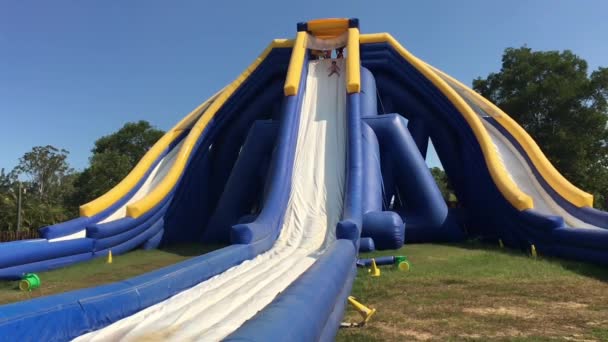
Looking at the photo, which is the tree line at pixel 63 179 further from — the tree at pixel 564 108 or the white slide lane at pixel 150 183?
the tree at pixel 564 108

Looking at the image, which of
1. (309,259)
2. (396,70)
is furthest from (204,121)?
(309,259)

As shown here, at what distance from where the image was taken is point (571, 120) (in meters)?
17.1

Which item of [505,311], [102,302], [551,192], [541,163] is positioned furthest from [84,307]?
[541,163]

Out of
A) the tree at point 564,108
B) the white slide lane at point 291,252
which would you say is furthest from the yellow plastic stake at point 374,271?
the tree at point 564,108

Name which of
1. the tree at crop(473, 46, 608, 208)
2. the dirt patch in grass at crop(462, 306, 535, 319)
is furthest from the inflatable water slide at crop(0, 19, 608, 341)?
the tree at crop(473, 46, 608, 208)

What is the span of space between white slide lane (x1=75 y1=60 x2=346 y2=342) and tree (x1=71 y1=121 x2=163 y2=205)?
15437 millimetres

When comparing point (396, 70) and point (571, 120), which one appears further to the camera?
point (571, 120)

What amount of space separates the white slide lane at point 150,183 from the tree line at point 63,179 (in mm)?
10857

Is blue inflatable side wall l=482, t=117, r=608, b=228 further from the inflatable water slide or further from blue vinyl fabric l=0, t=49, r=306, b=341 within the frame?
blue vinyl fabric l=0, t=49, r=306, b=341

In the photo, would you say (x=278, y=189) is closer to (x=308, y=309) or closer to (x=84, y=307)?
(x=84, y=307)

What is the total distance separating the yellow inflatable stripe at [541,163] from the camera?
307 inches

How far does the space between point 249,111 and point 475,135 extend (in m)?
5.69

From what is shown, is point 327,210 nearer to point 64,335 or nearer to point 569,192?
point 569,192

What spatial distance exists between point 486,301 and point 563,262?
9.23ft
